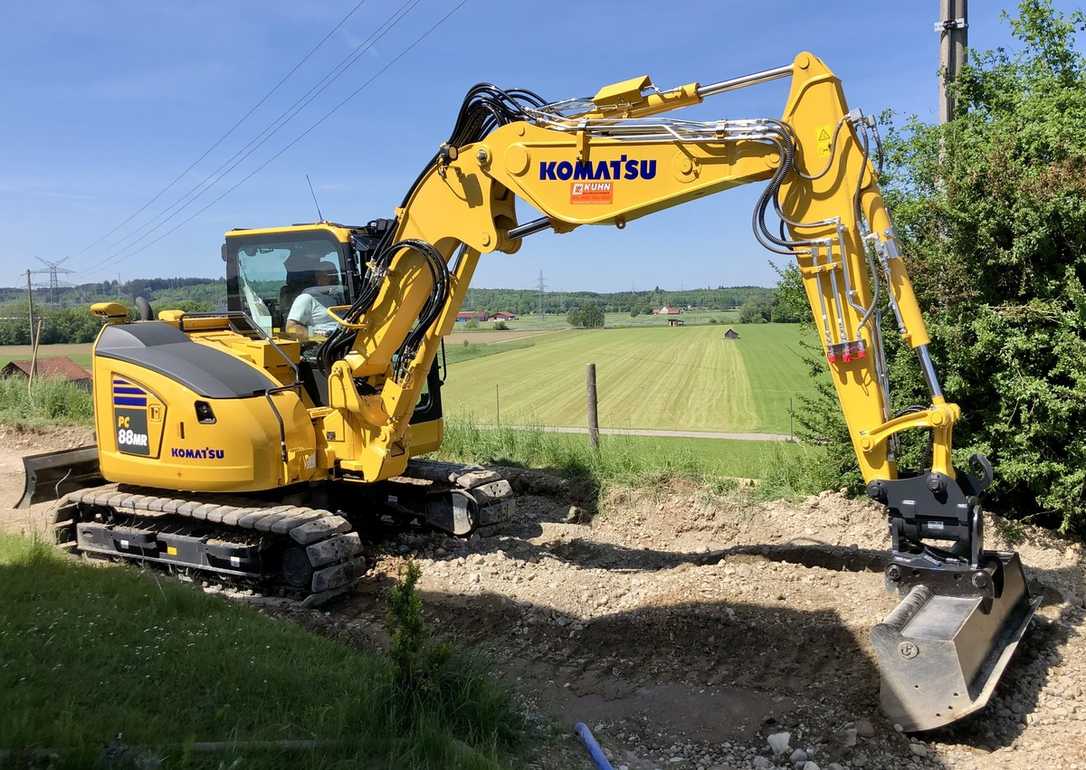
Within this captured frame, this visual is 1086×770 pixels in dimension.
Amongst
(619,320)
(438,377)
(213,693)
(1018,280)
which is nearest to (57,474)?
(438,377)

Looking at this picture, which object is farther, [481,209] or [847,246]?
[481,209]

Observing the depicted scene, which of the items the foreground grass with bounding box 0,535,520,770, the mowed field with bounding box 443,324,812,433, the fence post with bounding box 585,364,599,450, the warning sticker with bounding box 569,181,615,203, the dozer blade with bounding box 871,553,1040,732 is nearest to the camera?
the foreground grass with bounding box 0,535,520,770

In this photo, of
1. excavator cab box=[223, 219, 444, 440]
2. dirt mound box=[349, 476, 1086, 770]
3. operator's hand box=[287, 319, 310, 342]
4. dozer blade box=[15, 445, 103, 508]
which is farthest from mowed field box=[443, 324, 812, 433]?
dirt mound box=[349, 476, 1086, 770]

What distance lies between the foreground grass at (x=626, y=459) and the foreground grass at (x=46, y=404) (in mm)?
8514

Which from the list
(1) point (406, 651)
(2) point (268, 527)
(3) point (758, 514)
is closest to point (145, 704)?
(1) point (406, 651)

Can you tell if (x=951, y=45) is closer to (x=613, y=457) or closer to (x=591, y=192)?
(x=591, y=192)

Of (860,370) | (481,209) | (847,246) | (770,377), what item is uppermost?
(481,209)

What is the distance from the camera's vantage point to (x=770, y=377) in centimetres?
3884

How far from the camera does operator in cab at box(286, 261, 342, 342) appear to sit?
25.7 ft

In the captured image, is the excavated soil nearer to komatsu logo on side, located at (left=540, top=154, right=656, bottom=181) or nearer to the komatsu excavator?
the komatsu excavator

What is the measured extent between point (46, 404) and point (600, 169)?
14.8 meters

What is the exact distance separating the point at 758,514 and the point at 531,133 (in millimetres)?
4634

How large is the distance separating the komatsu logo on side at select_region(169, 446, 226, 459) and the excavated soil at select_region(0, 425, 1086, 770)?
1360mm

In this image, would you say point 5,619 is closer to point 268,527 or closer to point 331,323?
point 268,527
